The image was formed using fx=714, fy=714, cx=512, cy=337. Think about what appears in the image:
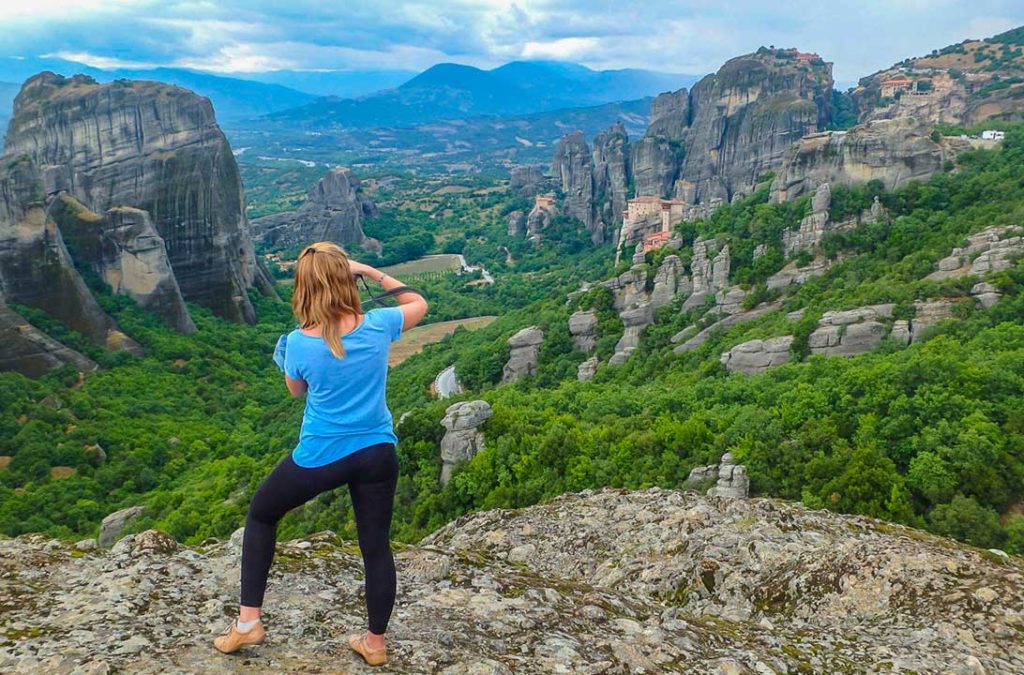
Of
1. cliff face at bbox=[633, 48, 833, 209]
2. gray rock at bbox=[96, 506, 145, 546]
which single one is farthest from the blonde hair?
cliff face at bbox=[633, 48, 833, 209]

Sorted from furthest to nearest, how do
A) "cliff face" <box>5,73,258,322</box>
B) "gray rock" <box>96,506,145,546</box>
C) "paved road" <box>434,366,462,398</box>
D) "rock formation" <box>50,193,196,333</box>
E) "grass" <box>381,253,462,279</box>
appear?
"grass" <box>381,253,462,279</box>
"cliff face" <box>5,73,258,322</box>
"rock formation" <box>50,193,196,333</box>
"paved road" <box>434,366,462,398</box>
"gray rock" <box>96,506,145,546</box>

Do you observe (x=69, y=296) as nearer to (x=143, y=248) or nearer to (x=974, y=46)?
(x=143, y=248)

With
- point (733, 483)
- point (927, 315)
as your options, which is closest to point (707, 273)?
point (927, 315)

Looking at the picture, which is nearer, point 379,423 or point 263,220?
point 379,423

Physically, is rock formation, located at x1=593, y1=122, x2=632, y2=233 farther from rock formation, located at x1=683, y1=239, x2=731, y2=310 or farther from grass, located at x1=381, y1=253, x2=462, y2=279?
rock formation, located at x1=683, y1=239, x2=731, y2=310

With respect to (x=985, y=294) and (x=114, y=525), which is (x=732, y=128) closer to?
(x=985, y=294)

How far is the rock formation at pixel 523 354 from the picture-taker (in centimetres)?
3944

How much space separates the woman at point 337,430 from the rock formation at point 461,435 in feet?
45.7

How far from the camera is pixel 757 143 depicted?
279 ft

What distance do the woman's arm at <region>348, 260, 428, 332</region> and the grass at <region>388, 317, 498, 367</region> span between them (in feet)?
163

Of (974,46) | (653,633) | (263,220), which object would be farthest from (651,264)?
(974,46)

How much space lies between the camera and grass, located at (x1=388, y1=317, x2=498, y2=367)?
191ft

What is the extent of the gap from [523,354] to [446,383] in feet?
16.0

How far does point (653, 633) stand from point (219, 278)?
56513 millimetres
